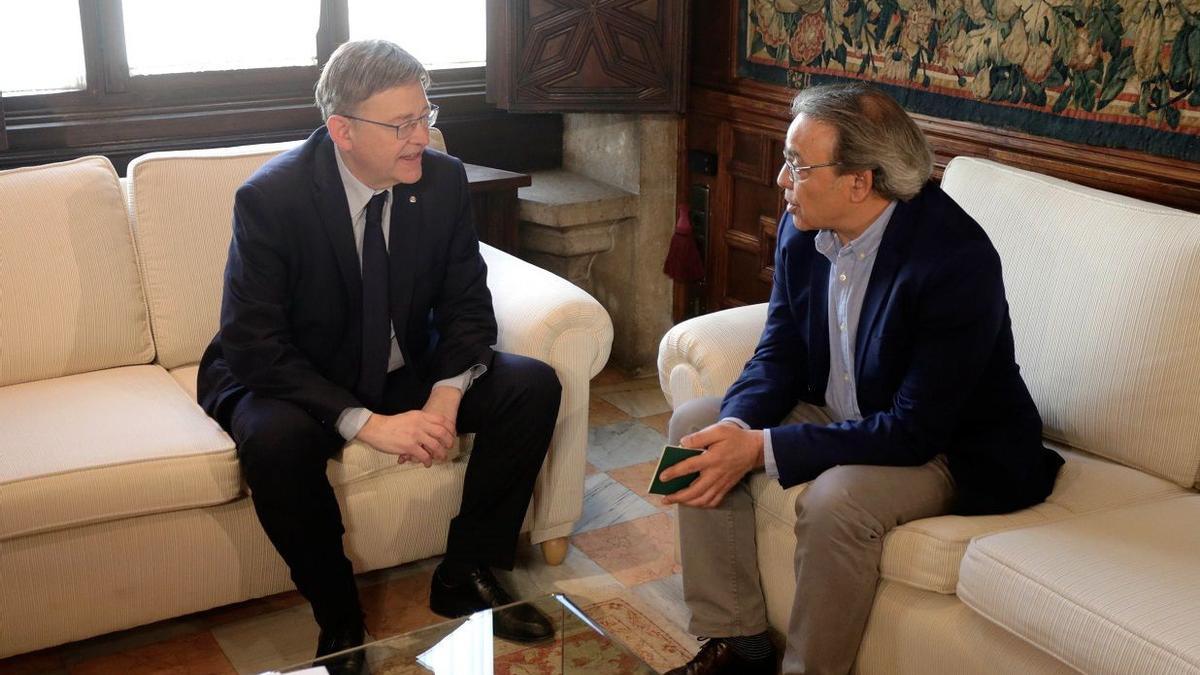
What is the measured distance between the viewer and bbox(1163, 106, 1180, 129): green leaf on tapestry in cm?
255

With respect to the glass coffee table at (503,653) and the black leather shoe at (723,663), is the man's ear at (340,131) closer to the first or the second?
the glass coffee table at (503,653)

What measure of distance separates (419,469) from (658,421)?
1234 mm

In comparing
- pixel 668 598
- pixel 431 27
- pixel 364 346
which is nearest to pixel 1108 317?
pixel 668 598

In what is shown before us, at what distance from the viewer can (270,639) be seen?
254cm

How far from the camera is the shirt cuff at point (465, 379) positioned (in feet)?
8.32

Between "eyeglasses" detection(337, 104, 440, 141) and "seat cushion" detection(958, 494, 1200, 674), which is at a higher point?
"eyeglasses" detection(337, 104, 440, 141)

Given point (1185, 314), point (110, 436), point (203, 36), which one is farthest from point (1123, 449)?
point (203, 36)

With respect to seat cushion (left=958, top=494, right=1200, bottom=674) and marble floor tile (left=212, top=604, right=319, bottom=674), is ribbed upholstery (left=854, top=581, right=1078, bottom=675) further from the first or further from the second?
marble floor tile (left=212, top=604, right=319, bottom=674)

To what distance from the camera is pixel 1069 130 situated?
2.78 meters

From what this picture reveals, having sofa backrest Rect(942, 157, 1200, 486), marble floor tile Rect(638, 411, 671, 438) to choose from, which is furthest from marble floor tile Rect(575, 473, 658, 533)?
sofa backrest Rect(942, 157, 1200, 486)

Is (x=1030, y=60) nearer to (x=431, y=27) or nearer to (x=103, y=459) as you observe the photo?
(x=431, y=27)

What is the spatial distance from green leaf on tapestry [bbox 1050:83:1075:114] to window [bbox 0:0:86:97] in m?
2.38

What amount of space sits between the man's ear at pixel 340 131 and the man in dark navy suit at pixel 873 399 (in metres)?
0.83

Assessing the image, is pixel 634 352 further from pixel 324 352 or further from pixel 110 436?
pixel 110 436
